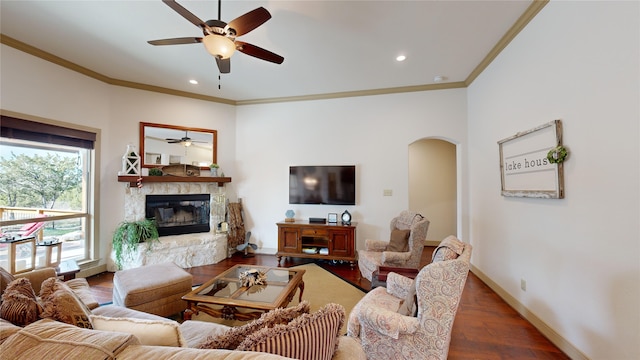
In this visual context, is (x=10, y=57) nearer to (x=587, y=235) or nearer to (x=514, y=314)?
(x=587, y=235)

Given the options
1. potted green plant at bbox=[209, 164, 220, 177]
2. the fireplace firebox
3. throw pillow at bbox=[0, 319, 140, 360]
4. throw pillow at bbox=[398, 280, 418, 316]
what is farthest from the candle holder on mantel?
throw pillow at bbox=[398, 280, 418, 316]

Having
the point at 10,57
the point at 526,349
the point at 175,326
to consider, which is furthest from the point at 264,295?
the point at 10,57

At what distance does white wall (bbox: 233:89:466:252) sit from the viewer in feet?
13.4

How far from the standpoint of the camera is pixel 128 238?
362 centimetres

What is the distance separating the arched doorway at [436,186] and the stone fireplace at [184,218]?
416 cm

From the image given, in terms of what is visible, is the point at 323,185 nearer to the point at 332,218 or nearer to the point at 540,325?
the point at 332,218

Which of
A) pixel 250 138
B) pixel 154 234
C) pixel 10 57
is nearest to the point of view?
pixel 10 57

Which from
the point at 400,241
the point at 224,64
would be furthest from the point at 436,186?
the point at 224,64

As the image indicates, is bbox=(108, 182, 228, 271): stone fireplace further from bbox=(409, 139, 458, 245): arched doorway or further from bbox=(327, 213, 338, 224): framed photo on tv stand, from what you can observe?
bbox=(409, 139, 458, 245): arched doorway

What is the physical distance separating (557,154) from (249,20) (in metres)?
2.77

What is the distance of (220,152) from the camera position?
4695 millimetres

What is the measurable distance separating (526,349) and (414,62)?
337 centimetres

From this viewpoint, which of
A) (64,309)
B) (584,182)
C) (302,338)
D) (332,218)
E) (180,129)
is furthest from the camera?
(180,129)

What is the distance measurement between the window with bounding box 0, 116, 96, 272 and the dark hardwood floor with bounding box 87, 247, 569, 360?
A: 0.73 meters
